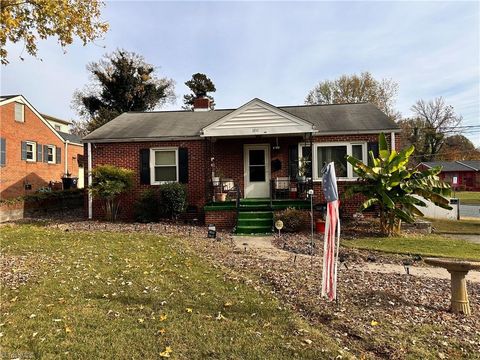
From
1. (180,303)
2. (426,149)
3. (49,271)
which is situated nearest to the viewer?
(180,303)

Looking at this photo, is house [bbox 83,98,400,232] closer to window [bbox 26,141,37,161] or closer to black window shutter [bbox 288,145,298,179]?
black window shutter [bbox 288,145,298,179]

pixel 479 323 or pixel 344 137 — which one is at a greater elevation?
pixel 344 137

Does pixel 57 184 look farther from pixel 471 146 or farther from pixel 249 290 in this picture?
pixel 471 146

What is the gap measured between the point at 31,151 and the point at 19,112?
2.64 meters

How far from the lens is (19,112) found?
21547mm

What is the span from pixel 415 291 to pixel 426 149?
55612mm

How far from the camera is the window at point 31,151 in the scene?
22.1 meters

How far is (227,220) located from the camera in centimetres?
1148

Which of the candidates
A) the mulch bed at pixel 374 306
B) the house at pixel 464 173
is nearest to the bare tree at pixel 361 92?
the house at pixel 464 173

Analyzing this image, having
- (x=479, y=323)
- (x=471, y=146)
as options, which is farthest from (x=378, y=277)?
(x=471, y=146)

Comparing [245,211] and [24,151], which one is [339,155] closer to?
[245,211]

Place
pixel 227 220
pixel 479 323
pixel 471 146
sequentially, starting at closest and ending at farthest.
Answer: pixel 479 323 → pixel 227 220 → pixel 471 146

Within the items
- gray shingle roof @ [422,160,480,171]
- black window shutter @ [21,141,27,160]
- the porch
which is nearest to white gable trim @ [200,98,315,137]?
the porch

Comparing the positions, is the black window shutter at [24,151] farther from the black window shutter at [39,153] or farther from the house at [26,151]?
the black window shutter at [39,153]
